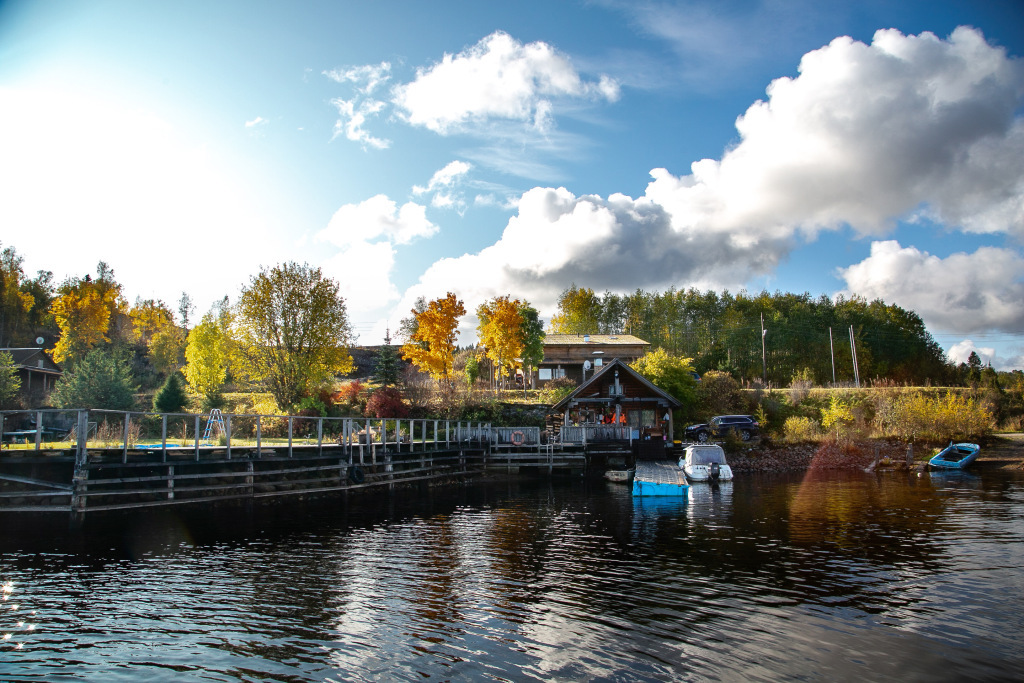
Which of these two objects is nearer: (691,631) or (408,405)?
(691,631)

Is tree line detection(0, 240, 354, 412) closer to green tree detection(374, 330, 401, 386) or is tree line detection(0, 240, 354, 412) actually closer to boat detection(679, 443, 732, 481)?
green tree detection(374, 330, 401, 386)

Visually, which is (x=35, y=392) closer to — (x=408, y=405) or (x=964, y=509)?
(x=408, y=405)

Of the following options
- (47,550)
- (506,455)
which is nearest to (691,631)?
(47,550)

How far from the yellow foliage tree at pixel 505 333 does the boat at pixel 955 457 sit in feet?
116

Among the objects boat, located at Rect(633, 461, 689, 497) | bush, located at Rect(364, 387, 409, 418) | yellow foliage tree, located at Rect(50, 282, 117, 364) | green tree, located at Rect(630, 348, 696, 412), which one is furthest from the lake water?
yellow foliage tree, located at Rect(50, 282, 117, 364)

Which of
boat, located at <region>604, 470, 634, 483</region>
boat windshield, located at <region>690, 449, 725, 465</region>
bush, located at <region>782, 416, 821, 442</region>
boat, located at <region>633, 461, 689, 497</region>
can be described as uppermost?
bush, located at <region>782, 416, 821, 442</region>

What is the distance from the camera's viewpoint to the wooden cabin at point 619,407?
43.9 meters

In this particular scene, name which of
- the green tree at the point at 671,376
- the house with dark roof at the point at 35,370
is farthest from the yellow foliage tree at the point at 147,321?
the green tree at the point at 671,376

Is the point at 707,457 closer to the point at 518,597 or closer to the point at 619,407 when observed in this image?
the point at 619,407

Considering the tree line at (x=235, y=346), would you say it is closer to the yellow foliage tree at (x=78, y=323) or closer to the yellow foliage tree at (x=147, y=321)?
the yellow foliage tree at (x=78, y=323)

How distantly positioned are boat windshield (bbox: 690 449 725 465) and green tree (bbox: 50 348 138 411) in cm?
3619

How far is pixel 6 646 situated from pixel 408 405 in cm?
4354

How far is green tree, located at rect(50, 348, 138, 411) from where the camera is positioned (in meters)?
40.7

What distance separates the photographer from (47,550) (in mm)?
16297
